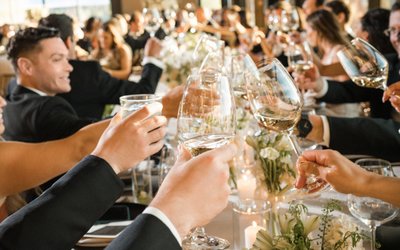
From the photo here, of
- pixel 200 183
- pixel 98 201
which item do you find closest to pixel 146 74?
pixel 98 201

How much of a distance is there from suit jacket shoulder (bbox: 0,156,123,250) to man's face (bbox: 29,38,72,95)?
6.01 feet

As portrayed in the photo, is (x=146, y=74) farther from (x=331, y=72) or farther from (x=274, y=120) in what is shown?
(x=274, y=120)

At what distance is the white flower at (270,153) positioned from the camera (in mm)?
1647

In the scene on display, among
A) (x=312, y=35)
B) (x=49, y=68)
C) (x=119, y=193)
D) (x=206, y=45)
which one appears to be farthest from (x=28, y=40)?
(x=312, y=35)

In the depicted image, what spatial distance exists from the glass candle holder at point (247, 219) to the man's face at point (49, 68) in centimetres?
143

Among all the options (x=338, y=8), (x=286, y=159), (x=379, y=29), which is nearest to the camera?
(x=286, y=159)

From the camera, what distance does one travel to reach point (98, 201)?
3.40 ft

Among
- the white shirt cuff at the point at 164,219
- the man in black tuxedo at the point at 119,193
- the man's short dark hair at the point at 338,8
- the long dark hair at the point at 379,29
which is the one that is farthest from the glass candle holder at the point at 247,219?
the man's short dark hair at the point at 338,8

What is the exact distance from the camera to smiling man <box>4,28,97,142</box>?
7.95 feet

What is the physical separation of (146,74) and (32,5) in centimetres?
1261

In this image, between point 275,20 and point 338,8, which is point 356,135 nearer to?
point 275,20

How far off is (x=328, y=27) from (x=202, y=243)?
11.2ft

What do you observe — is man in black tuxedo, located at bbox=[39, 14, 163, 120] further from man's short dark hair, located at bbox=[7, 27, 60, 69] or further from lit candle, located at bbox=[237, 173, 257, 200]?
lit candle, located at bbox=[237, 173, 257, 200]

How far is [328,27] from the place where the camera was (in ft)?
14.5
